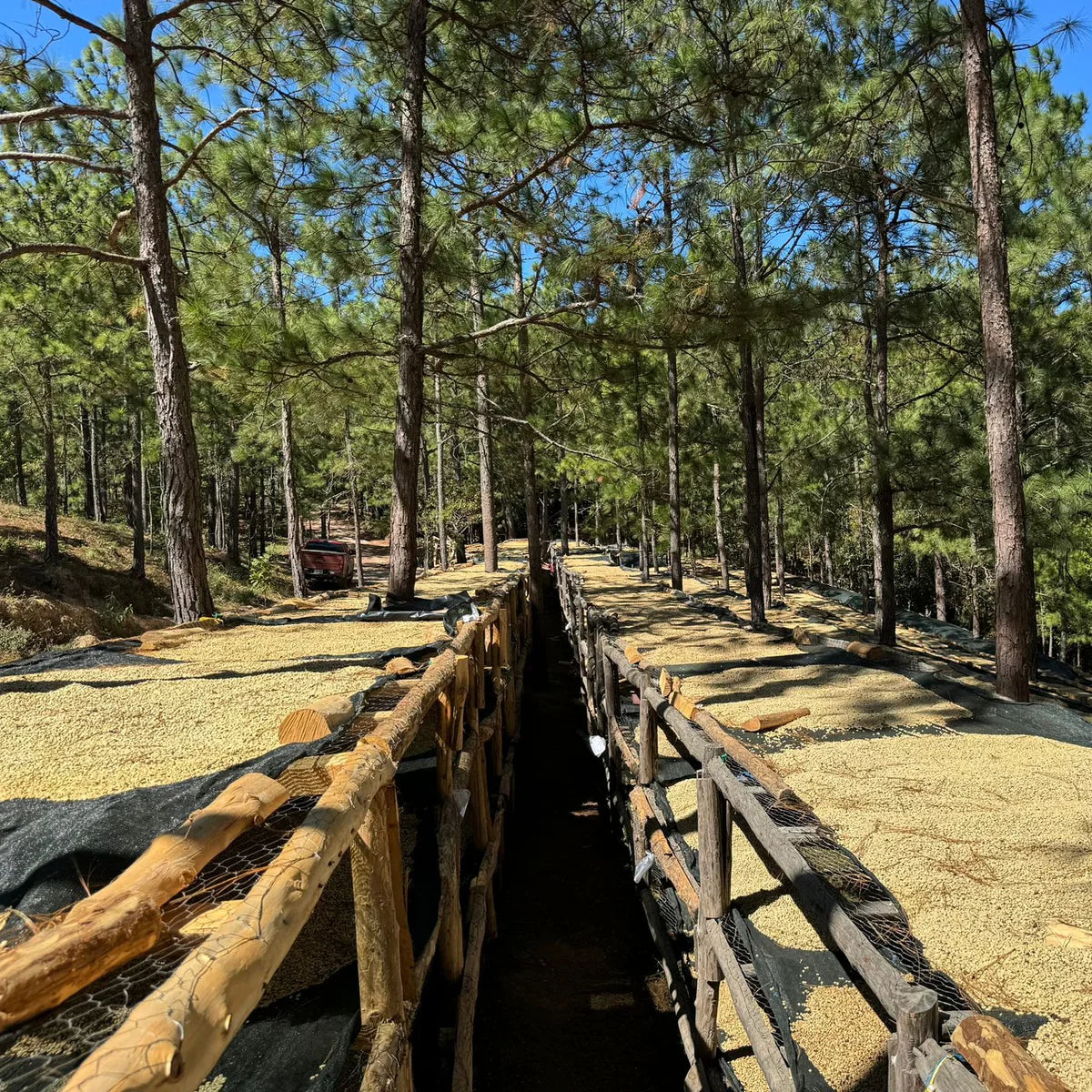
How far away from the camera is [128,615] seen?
1137 centimetres

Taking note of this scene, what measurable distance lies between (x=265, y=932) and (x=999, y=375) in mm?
6296

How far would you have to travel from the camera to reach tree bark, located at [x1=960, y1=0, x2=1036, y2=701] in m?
5.61

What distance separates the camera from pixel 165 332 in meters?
6.55

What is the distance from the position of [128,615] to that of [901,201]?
12.5 metres

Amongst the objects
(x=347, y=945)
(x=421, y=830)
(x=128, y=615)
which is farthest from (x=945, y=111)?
(x=128, y=615)

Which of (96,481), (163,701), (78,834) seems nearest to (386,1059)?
A: (78,834)

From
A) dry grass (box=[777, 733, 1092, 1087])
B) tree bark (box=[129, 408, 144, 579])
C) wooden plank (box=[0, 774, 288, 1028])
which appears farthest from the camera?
tree bark (box=[129, 408, 144, 579])

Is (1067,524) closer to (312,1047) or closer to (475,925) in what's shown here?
(475,925)

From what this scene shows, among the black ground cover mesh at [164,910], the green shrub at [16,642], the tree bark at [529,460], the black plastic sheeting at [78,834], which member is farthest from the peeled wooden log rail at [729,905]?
the tree bark at [529,460]

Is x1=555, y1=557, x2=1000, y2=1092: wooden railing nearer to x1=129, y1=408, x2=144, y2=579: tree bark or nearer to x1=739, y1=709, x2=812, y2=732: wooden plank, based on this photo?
x1=739, y1=709, x2=812, y2=732: wooden plank

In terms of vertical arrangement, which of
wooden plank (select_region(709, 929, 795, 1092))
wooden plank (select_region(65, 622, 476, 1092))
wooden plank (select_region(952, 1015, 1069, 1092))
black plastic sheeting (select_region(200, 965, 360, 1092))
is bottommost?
wooden plank (select_region(709, 929, 795, 1092))

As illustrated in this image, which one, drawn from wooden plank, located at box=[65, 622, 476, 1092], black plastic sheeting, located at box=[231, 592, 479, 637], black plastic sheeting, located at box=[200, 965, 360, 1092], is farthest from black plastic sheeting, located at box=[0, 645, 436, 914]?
black plastic sheeting, located at box=[231, 592, 479, 637]

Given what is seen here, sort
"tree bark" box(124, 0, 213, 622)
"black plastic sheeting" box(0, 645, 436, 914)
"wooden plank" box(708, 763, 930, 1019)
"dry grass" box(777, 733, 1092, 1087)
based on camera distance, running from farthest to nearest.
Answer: "tree bark" box(124, 0, 213, 622) < "dry grass" box(777, 733, 1092, 1087) < "black plastic sheeting" box(0, 645, 436, 914) < "wooden plank" box(708, 763, 930, 1019)

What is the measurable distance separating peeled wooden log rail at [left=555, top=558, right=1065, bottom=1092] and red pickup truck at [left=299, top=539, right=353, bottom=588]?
1696cm
